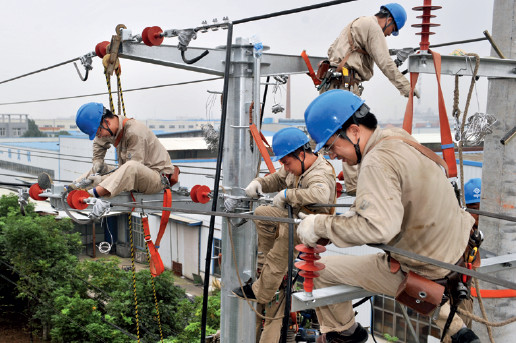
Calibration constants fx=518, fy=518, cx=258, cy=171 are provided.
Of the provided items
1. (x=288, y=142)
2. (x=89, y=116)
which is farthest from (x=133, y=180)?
(x=288, y=142)

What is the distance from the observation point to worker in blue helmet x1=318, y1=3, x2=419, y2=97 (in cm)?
560

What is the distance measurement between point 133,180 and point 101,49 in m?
1.70

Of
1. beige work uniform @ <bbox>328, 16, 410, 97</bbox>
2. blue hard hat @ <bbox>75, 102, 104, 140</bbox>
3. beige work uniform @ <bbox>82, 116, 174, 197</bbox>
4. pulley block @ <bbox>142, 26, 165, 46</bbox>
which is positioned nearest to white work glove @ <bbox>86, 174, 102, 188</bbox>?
beige work uniform @ <bbox>82, 116, 174, 197</bbox>

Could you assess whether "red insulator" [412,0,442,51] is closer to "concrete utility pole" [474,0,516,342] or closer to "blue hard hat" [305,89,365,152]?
"concrete utility pole" [474,0,516,342]

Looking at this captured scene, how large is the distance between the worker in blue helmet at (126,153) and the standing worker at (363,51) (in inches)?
92.7

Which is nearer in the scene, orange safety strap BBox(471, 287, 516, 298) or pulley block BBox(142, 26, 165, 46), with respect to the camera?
orange safety strap BBox(471, 287, 516, 298)

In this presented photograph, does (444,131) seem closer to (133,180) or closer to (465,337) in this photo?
(465,337)

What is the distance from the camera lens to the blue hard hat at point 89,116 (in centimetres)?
650

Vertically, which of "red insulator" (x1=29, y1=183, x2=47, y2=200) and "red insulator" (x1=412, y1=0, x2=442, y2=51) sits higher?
"red insulator" (x1=412, y1=0, x2=442, y2=51)

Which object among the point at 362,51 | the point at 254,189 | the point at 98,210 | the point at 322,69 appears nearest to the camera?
the point at 98,210

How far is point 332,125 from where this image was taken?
327 cm

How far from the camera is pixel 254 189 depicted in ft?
18.5

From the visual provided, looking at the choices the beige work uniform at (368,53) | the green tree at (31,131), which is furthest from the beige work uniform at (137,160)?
the green tree at (31,131)

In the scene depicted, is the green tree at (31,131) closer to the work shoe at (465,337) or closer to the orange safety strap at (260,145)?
the orange safety strap at (260,145)
